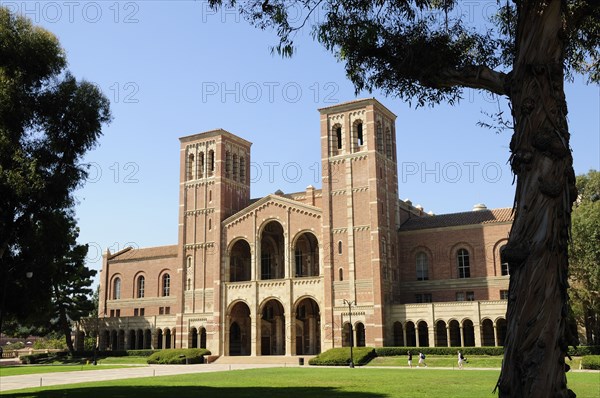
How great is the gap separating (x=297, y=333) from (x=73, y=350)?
83.7 ft

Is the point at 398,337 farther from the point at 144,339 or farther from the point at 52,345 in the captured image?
the point at 52,345

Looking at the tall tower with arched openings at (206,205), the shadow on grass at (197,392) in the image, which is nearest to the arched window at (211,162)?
the tall tower with arched openings at (206,205)

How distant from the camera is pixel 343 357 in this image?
143ft

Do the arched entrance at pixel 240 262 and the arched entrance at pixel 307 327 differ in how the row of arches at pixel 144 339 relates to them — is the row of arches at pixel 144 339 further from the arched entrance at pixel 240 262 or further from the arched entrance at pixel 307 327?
the arched entrance at pixel 307 327

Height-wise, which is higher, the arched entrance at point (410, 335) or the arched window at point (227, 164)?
the arched window at point (227, 164)

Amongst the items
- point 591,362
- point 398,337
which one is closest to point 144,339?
point 398,337

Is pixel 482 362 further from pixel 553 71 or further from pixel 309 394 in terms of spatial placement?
pixel 553 71

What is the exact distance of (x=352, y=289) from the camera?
4959 cm

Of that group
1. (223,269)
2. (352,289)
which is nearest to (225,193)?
(223,269)

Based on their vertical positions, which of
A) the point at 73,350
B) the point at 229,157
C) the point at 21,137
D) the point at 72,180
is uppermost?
the point at 229,157

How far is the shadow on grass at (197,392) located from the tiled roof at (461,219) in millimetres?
31010

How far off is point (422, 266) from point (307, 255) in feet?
38.3

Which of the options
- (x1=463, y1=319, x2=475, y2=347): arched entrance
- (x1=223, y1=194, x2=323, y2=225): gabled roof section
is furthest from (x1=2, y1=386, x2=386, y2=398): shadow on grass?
(x1=223, y1=194, x2=323, y2=225): gabled roof section

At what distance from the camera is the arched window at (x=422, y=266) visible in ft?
170
